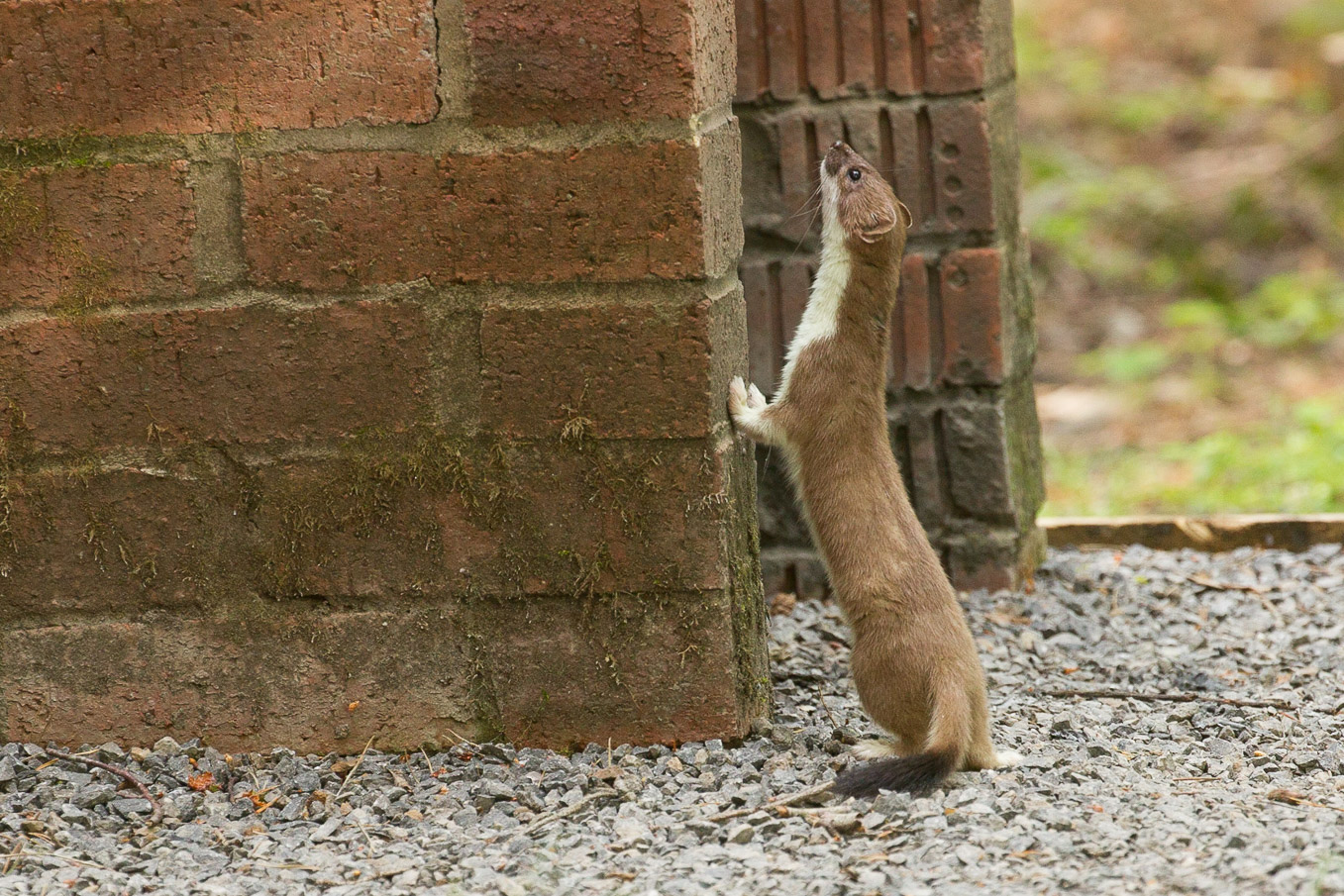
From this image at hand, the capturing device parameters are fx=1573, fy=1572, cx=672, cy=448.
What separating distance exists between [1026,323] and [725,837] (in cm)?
262

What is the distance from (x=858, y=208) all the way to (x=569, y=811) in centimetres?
167

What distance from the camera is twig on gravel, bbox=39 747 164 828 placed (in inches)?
130

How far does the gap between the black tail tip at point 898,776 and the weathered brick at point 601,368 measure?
2.57 feet

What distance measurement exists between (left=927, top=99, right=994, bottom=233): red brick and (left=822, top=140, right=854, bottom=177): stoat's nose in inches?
28.4

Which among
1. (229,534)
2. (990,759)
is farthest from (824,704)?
(229,534)

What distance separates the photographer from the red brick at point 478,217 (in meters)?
3.26

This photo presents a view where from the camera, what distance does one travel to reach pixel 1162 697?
407 centimetres

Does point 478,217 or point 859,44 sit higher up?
point 859,44

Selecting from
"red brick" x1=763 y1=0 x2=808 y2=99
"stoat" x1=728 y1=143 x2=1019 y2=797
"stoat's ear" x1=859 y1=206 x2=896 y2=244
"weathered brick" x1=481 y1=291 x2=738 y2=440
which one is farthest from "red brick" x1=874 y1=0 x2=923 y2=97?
"weathered brick" x1=481 y1=291 x2=738 y2=440

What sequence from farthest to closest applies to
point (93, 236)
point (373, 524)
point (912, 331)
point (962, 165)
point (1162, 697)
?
point (912, 331), point (962, 165), point (1162, 697), point (373, 524), point (93, 236)

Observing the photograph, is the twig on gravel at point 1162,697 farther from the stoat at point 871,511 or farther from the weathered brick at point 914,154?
the weathered brick at point 914,154

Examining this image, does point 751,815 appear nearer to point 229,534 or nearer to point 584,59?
point 229,534

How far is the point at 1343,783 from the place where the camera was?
344cm

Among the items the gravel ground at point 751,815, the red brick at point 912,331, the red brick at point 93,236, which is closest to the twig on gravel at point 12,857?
the gravel ground at point 751,815
